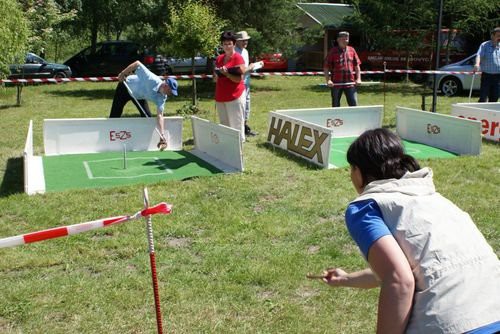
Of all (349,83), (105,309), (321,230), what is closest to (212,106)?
(349,83)

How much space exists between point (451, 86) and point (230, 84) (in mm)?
11414

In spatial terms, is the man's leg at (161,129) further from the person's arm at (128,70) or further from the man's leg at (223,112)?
the man's leg at (223,112)

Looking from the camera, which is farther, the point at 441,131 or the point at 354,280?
the point at 441,131

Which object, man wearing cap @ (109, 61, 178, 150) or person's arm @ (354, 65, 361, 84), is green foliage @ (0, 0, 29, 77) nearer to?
man wearing cap @ (109, 61, 178, 150)

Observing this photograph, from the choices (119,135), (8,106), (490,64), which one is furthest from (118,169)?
(8,106)

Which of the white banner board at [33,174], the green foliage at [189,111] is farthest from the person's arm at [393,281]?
the green foliage at [189,111]

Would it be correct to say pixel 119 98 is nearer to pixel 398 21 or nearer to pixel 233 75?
pixel 233 75

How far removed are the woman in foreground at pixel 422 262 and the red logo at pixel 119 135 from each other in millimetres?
8059

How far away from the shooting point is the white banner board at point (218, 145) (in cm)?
822

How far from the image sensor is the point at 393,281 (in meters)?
1.95

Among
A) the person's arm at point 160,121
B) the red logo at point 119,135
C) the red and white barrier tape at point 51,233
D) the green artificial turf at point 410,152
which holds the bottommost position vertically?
the green artificial turf at point 410,152

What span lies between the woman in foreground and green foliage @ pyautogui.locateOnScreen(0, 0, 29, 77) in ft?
40.7

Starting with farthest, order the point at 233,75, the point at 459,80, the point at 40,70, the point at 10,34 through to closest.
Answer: the point at 40,70 → the point at 459,80 → the point at 10,34 → the point at 233,75

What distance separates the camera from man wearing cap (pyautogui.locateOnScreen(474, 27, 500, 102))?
11.7 m
